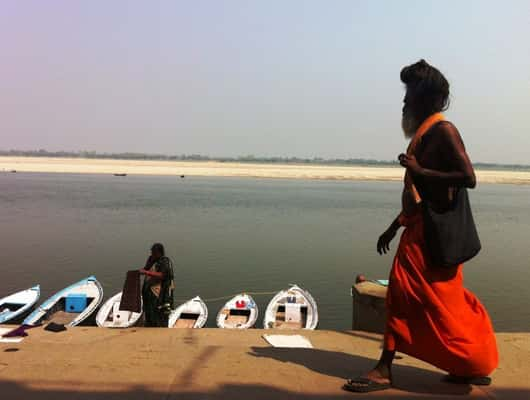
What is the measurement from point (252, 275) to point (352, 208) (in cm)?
2702

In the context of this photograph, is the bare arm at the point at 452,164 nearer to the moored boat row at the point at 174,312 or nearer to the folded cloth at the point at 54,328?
the folded cloth at the point at 54,328

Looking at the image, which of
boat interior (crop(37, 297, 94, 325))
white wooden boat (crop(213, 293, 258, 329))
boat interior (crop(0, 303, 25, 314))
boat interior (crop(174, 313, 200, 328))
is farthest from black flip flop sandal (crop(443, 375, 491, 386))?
boat interior (crop(0, 303, 25, 314))

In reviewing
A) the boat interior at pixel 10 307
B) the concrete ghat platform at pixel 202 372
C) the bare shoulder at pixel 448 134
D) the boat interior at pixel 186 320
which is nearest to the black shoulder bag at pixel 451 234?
the bare shoulder at pixel 448 134

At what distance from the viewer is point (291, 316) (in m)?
11.9

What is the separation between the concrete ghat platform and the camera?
3736 millimetres

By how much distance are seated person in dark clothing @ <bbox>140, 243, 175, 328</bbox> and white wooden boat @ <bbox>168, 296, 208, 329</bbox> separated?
329 cm

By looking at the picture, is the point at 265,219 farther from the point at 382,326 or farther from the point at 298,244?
the point at 382,326

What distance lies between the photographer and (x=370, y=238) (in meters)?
26.7

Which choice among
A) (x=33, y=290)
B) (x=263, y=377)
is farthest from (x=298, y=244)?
(x=263, y=377)

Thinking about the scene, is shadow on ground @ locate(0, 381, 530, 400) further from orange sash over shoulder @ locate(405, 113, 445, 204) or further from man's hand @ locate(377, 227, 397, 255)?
orange sash over shoulder @ locate(405, 113, 445, 204)

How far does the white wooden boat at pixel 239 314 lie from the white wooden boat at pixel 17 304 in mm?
5014

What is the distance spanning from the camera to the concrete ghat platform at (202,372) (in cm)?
374

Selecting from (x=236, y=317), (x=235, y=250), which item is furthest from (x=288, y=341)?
(x=235, y=250)

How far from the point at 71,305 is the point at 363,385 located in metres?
10.6
